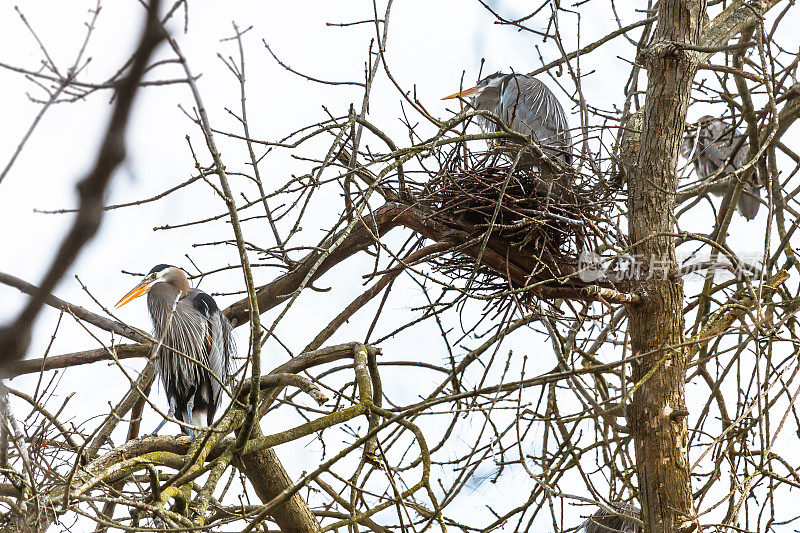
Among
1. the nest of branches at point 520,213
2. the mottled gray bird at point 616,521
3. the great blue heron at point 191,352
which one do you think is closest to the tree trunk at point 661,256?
the nest of branches at point 520,213

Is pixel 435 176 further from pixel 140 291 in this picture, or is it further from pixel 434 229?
pixel 140 291

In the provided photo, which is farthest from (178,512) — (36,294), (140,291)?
(140,291)

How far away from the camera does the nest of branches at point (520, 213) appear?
223 centimetres

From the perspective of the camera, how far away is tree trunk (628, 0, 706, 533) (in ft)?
7.31

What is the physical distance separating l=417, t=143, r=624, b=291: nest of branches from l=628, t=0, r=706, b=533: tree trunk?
12 cm

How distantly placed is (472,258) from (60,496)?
1.25 meters

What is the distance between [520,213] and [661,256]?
0.44 meters

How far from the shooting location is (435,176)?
236 centimetres

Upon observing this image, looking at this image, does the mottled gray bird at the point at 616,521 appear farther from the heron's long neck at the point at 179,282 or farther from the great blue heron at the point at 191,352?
the heron's long neck at the point at 179,282

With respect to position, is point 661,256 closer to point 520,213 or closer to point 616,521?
point 520,213

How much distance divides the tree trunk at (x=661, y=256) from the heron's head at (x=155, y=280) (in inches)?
96.4

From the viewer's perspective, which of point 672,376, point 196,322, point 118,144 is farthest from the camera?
point 196,322

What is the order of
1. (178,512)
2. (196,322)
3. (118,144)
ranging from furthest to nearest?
(196,322), (178,512), (118,144)

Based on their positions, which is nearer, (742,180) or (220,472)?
(220,472)
